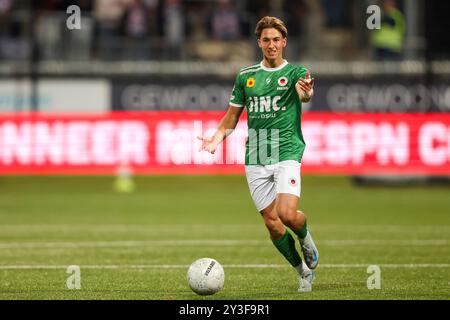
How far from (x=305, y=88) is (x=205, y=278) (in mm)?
1837

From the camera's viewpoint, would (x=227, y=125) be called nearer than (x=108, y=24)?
Yes

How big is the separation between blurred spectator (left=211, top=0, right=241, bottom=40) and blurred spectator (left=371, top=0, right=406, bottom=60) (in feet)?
11.6

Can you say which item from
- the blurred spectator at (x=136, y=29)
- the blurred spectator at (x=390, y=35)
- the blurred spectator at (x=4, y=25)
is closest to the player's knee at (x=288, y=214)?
the blurred spectator at (x=390, y=35)

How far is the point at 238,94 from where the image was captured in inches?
391

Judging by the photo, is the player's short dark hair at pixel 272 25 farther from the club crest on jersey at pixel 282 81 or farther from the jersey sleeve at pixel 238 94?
the jersey sleeve at pixel 238 94

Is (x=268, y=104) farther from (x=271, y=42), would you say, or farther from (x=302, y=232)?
(x=302, y=232)

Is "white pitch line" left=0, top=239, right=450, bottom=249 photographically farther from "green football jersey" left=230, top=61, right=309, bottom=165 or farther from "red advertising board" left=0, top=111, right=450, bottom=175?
"red advertising board" left=0, top=111, right=450, bottom=175

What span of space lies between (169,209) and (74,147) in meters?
3.39

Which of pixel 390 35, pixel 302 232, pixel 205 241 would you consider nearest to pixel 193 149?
pixel 390 35

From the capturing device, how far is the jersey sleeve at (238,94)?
9883mm

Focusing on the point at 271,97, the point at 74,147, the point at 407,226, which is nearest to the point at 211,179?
the point at 74,147

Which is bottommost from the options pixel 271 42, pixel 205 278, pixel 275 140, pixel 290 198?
pixel 205 278

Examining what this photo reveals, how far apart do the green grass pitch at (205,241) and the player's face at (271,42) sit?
7.00ft

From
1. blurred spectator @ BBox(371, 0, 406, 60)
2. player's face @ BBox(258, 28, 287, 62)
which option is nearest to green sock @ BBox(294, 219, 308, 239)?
player's face @ BBox(258, 28, 287, 62)
